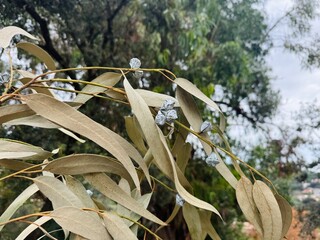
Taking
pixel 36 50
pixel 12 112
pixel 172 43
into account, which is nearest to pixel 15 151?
pixel 12 112

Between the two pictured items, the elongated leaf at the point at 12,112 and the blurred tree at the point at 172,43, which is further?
the blurred tree at the point at 172,43

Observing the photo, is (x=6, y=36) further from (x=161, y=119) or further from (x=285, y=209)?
(x=285, y=209)

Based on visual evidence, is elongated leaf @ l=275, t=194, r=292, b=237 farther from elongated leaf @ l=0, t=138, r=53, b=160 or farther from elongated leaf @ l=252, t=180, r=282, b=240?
elongated leaf @ l=0, t=138, r=53, b=160

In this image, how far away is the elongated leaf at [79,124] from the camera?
0.89ft

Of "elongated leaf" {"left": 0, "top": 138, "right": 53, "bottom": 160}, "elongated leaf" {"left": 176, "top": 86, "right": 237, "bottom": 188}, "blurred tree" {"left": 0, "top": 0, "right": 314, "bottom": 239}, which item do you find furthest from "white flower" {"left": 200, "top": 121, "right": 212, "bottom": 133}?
"blurred tree" {"left": 0, "top": 0, "right": 314, "bottom": 239}

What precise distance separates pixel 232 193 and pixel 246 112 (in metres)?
0.49

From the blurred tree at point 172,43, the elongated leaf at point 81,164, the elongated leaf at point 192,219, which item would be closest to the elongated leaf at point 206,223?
the elongated leaf at point 192,219

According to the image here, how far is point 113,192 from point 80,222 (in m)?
0.05

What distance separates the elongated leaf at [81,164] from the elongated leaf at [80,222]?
37mm

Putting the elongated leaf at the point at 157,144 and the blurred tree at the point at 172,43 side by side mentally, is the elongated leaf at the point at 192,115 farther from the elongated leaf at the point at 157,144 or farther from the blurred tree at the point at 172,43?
the blurred tree at the point at 172,43

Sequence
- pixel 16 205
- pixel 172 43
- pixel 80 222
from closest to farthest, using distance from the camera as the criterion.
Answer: pixel 80 222 → pixel 16 205 → pixel 172 43

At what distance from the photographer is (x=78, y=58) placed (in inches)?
68.1

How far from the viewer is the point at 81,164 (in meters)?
0.29

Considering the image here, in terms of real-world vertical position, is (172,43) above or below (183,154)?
above
